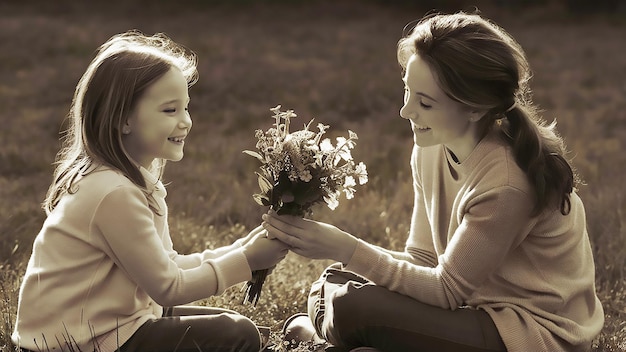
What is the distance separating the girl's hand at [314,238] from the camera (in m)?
3.62

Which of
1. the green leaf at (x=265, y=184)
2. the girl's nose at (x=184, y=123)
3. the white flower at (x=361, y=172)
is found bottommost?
the green leaf at (x=265, y=184)

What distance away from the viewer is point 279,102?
11.1 m

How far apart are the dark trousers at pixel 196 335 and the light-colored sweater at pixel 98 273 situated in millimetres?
59

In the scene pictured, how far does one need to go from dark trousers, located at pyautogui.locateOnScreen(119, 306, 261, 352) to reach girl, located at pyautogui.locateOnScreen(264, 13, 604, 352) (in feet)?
1.10

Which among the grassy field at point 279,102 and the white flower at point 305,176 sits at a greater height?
the white flower at point 305,176

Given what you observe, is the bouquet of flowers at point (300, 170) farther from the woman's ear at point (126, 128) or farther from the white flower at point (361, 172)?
the woman's ear at point (126, 128)

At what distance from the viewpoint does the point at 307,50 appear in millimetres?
14375

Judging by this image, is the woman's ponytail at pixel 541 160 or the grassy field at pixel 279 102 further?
the grassy field at pixel 279 102

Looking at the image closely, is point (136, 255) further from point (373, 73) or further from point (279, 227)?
point (373, 73)

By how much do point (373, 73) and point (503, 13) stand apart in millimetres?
7713

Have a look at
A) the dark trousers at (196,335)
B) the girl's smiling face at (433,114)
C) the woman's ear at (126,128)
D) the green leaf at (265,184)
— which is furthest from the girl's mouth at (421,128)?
the woman's ear at (126,128)

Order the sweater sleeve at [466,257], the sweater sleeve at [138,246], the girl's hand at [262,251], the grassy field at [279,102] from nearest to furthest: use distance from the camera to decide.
Answer: the sweater sleeve at [138,246], the sweater sleeve at [466,257], the girl's hand at [262,251], the grassy field at [279,102]

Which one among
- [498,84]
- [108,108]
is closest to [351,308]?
[498,84]

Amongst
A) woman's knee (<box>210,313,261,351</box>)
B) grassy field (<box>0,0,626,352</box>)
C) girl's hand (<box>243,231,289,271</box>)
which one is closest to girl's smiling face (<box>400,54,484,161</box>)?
girl's hand (<box>243,231,289,271</box>)
